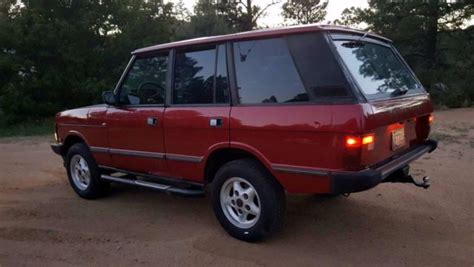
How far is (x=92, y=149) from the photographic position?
555 cm

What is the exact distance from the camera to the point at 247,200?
158 inches

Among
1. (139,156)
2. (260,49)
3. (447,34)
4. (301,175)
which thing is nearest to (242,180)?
(301,175)

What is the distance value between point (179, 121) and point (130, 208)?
153cm

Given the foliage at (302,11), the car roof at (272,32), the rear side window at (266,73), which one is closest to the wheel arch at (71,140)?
the car roof at (272,32)

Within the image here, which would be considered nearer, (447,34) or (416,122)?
(416,122)

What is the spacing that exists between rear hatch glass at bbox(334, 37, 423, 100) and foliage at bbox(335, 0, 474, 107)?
14590mm

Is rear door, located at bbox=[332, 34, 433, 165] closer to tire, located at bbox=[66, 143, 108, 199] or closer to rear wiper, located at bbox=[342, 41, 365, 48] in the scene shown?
rear wiper, located at bbox=[342, 41, 365, 48]

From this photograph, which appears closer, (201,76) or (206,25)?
(201,76)

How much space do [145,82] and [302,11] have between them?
2933 cm

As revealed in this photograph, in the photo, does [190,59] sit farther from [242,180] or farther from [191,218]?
[191,218]

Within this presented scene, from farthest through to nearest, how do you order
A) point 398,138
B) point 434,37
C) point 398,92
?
point 434,37
point 398,92
point 398,138

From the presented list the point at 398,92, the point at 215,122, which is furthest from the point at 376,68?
the point at 215,122

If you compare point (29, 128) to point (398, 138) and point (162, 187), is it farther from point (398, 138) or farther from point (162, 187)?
Answer: point (398, 138)

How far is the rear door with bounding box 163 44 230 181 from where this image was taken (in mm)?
4102
